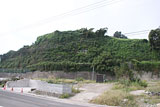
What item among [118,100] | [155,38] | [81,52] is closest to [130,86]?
[118,100]

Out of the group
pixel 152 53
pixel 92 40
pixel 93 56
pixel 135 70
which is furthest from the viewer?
pixel 92 40

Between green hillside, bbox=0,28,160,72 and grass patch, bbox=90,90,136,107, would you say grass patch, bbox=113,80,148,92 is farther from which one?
green hillside, bbox=0,28,160,72

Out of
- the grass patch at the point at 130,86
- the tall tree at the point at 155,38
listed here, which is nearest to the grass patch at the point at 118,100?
the grass patch at the point at 130,86

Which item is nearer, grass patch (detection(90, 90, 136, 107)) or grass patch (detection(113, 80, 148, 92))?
grass patch (detection(90, 90, 136, 107))

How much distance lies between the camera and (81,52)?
5291 cm

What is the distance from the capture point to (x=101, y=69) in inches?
1645

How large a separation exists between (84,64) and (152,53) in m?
17.3

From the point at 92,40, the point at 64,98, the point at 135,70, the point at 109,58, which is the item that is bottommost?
the point at 64,98

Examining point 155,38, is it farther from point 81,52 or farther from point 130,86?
point 130,86

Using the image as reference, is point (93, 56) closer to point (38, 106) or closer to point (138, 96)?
point (138, 96)

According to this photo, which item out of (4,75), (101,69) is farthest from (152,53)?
(4,75)

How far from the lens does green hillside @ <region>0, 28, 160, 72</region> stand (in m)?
44.9

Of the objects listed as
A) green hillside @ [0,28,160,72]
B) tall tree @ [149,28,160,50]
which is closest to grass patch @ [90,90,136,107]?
green hillside @ [0,28,160,72]

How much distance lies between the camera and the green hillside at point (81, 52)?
44.9 metres
